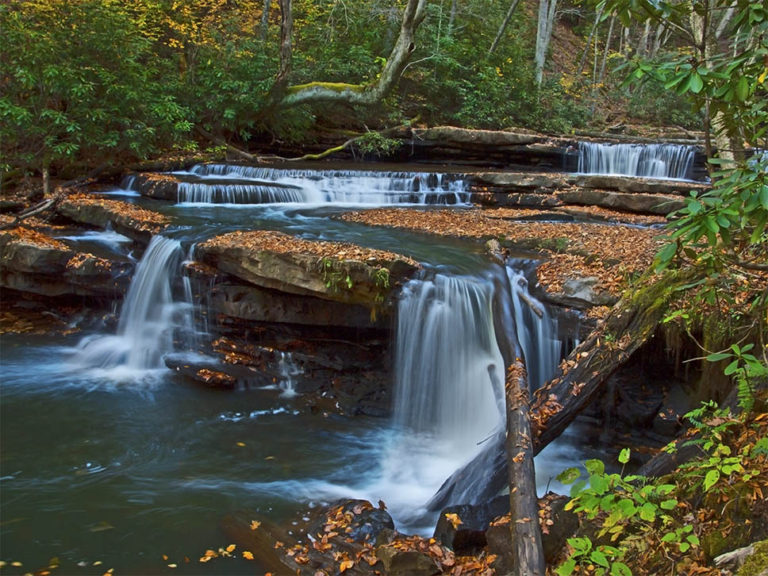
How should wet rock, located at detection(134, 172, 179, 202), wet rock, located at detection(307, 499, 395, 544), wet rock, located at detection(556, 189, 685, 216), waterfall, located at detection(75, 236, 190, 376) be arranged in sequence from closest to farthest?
wet rock, located at detection(307, 499, 395, 544), waterfall, located at detection(75, 236, 190, 376), wet rock, located at detection(556, 189, 685, 216), wet rock, located at detection(134, 172, 179, 202)

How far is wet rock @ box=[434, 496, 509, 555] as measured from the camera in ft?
13.9

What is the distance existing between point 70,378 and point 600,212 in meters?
9.46

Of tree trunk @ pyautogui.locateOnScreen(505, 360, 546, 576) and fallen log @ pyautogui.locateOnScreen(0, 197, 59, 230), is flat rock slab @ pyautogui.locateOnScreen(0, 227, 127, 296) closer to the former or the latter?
fallen log @ pyautogui.locateOnScreen(0, 197, 59, 230)

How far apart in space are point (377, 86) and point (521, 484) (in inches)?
494

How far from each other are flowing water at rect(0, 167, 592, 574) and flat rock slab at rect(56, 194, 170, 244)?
498 millimetres

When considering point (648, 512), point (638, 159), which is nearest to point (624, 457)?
point (648, 512)

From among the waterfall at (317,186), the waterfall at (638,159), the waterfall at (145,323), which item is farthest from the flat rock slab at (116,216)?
the waterfall at (638,159)

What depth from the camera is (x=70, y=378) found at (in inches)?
291

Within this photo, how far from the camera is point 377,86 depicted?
48.0ft

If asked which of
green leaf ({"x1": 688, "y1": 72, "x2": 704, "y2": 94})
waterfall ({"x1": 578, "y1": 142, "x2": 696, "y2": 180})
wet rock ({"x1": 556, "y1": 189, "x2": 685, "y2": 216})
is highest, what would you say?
waterfall ({"x1": 578, "y1": 142, "x2": 696, "y2": 180})

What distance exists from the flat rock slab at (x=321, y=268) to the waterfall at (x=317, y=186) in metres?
4.40

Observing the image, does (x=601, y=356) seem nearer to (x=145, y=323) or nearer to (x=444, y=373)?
(x=444, y=373)

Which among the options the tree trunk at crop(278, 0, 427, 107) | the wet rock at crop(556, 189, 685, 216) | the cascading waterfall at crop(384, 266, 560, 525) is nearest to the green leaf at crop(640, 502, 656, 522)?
the cascading waterfall at crop(384, 266, 560, 525)

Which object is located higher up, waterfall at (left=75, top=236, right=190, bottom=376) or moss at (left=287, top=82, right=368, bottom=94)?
Answer: moss at (left=287, top=82, right=368, bottom=94)
